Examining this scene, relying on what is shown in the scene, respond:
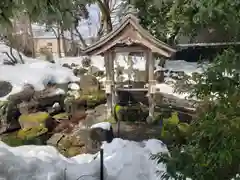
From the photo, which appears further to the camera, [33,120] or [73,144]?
[33,120]

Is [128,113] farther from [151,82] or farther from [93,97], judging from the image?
[93,97]

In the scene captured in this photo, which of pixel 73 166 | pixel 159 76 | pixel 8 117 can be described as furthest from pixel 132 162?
pixel 159 76

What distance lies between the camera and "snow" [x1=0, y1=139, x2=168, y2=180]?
3.13m

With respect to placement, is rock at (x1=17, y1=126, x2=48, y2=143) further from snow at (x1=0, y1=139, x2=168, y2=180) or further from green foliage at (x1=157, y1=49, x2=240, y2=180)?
green foliage at (x1=157, y1=49, x2=240, y2=180)

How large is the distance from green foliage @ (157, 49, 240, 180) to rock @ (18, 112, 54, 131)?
551 cm

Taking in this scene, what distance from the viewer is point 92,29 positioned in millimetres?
16562

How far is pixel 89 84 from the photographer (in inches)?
346

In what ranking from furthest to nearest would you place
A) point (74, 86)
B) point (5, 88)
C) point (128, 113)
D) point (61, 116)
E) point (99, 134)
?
point (74, 86), point (5, 88), point (61, 116), point (128, 113), point (99, 134)

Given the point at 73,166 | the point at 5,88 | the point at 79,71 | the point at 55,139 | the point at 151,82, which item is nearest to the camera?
the point at 73,166

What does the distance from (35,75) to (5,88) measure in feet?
3.81

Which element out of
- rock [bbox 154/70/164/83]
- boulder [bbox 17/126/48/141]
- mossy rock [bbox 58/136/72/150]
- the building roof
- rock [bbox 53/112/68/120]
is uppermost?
the building roof

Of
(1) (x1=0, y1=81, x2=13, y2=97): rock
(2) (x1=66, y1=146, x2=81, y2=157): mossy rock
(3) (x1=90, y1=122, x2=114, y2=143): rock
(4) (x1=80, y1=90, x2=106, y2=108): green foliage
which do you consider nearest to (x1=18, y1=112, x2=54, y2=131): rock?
(4) (x1=80, y1=90, x2=106, y2=108): green foliage

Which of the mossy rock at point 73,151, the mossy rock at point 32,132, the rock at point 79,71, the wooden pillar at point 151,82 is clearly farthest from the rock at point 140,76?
the rock at point 79,71

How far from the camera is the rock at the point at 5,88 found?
29.6 ft
